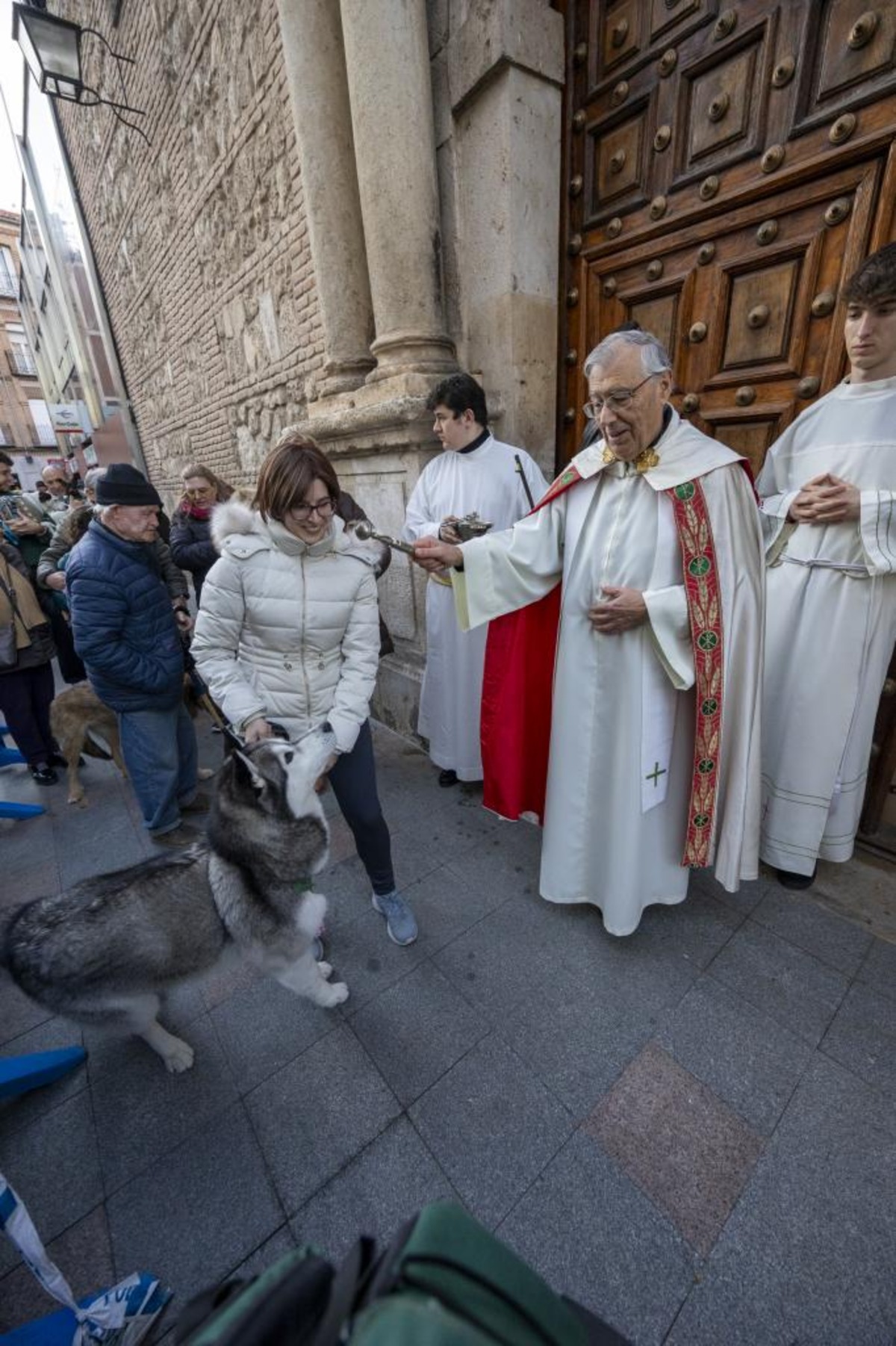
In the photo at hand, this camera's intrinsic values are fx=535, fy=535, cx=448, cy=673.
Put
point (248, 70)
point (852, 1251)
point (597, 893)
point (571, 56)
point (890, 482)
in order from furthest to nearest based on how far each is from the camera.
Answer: point (248, 70), point (571, 56), point (597, 893), point (890, 482), point (852, 1251)

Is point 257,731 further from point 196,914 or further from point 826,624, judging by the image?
point 826,624

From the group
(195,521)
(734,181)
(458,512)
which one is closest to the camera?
(734,181)

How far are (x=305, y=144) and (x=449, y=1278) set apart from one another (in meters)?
5.35

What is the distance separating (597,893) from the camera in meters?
2.38

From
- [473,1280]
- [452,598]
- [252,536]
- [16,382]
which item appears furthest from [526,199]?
[16,382]

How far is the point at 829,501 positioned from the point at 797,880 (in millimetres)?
1690

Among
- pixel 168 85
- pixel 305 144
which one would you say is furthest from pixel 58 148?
A: pixel 305 144

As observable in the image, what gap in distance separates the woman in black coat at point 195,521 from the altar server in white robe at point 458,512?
1.70 metres

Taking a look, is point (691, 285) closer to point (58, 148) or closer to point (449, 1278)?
point (449, 1278)

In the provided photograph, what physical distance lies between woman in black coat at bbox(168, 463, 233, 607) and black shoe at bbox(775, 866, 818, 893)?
423cm

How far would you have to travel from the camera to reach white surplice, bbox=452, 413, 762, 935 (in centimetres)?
189

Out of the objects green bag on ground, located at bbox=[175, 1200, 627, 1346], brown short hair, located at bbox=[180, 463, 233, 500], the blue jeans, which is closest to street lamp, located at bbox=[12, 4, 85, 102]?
brown short hair, located at bbox=[180, 463, 233, 500]

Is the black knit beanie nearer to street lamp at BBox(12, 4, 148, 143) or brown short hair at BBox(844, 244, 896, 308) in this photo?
brown short hair at BBox(844, 244, 896, 308)

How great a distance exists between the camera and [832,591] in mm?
2156
